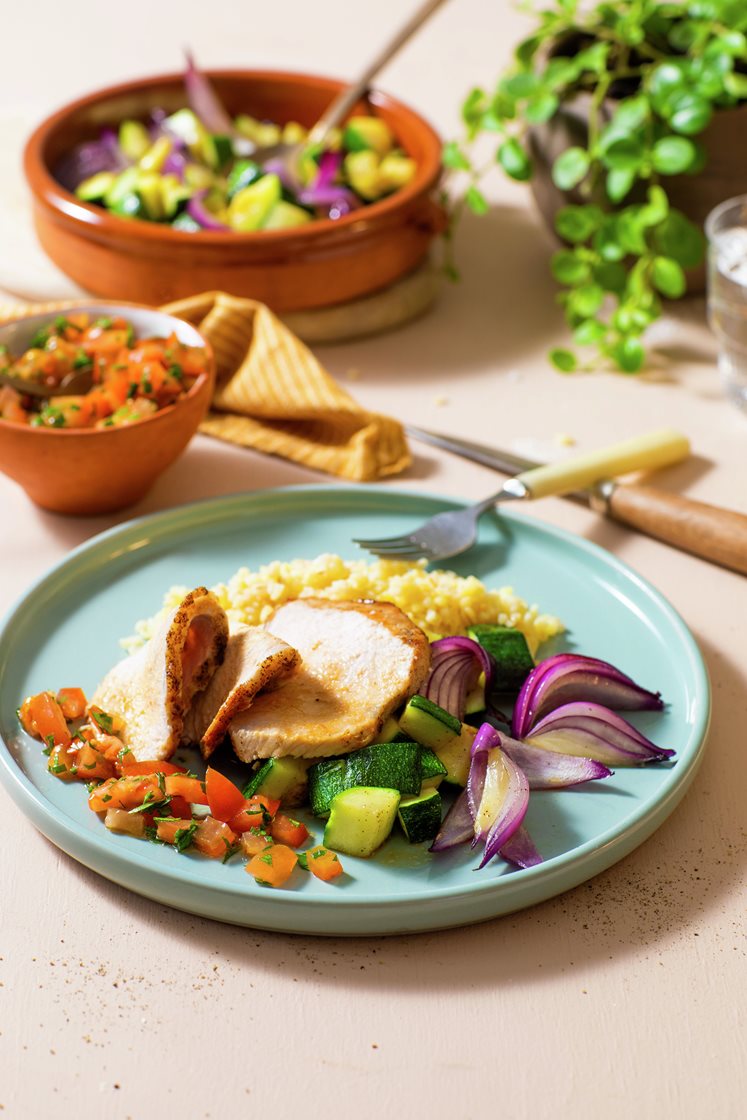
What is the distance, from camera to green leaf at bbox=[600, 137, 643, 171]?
2945 millimetres

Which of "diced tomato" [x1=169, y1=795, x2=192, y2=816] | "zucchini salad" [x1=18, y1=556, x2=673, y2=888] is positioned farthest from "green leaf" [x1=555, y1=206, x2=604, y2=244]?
"diced tomato" [x1=169, y1=795, x2=192, y2=816]

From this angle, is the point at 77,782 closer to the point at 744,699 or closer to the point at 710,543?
the point at 744,699

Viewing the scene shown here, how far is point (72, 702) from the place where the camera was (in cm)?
200

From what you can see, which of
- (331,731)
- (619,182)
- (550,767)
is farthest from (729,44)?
(331,731)

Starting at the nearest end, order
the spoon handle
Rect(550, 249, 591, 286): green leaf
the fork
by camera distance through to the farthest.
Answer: the fork < Rect(550, 249, 591, 286): green leaf < the spoon handle

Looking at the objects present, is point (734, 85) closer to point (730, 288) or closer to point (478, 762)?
point (730, 288)

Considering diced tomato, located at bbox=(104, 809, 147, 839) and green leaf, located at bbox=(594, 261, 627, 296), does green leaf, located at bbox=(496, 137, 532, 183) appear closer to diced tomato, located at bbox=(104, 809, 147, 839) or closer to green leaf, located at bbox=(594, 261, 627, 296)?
green leaf, located at bbox=(594, 261, 627, 296)

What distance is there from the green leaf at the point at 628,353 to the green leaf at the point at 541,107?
0.57 m

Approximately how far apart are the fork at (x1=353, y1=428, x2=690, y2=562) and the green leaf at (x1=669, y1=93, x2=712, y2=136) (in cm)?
71

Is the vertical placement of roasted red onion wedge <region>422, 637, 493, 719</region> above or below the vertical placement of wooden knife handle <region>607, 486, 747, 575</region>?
above

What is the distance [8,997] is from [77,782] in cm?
34

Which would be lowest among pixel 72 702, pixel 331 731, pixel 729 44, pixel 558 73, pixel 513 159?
pixel 72 702

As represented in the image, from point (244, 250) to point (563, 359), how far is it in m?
0.83

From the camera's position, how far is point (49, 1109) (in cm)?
149
